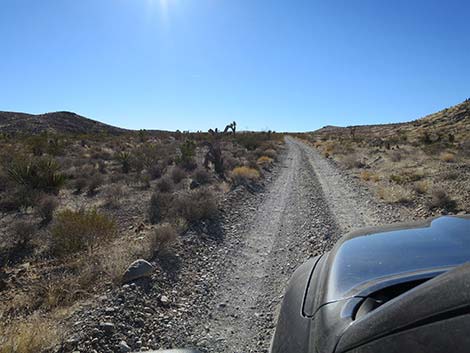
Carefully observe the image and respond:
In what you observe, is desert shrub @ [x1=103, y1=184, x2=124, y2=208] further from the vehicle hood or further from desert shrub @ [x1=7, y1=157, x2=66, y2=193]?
the vehicle hood

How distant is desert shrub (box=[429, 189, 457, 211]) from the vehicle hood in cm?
679

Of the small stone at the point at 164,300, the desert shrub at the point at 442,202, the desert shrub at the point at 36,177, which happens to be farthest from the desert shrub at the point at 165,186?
the desert shrub at the point at 442,202

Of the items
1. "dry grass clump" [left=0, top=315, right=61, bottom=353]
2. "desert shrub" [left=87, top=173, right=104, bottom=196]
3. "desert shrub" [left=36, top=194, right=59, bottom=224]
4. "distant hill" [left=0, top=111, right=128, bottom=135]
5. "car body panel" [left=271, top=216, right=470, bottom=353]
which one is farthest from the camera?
"distant hill" [left=0, top=111, right=128, bottom=135]

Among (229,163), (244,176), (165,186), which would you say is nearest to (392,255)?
(165,186)

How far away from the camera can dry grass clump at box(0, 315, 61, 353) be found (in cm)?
321

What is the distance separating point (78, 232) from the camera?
6.51 meters

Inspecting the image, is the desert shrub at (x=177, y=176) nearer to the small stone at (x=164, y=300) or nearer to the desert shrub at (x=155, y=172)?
the desert shrub at (x=155, y=172)

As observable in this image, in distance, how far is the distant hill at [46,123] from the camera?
5256 cm

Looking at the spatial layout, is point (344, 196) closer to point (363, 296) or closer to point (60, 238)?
point (60, 238)

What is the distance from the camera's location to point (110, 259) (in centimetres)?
535

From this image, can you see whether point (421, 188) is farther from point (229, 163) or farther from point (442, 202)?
point (229, 163)

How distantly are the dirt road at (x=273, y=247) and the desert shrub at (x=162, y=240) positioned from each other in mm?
1209

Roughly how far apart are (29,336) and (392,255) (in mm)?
3640

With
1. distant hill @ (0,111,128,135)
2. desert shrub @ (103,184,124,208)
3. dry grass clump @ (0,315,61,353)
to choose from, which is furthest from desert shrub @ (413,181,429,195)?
distant hill @ (0,111,128,135)
